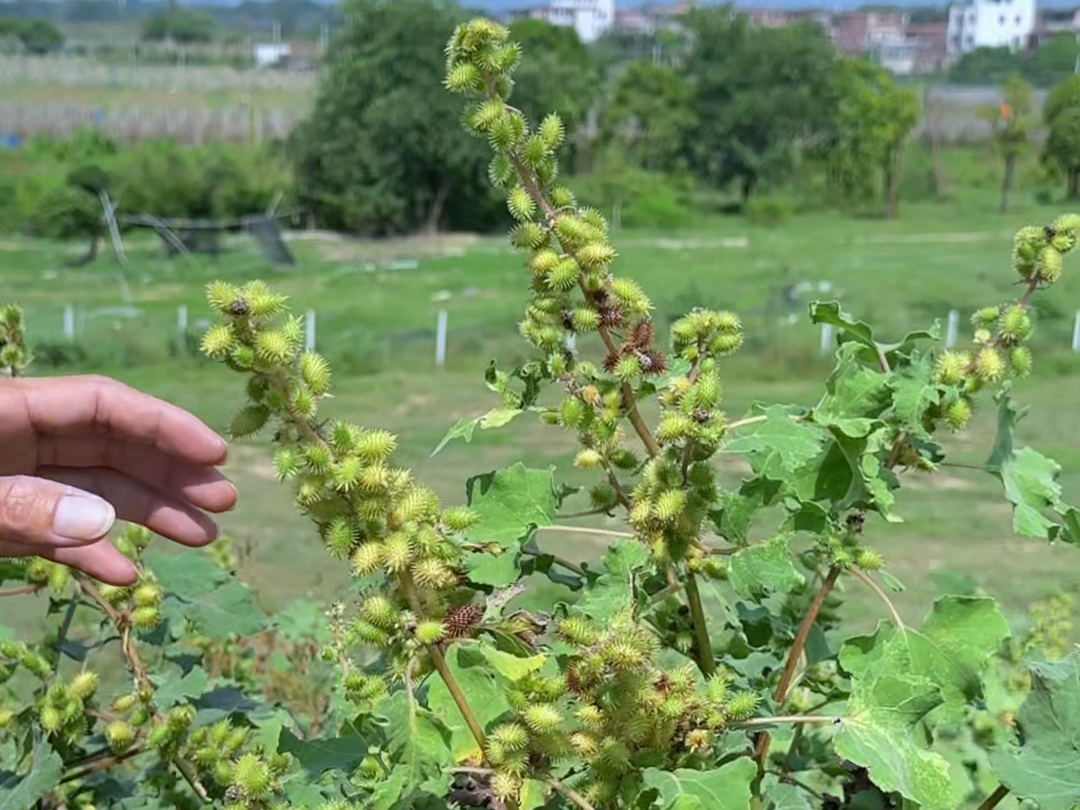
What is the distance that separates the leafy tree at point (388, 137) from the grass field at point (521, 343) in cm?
156

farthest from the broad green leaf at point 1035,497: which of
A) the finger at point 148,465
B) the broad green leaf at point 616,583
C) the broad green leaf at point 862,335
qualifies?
the finger at point 148,465

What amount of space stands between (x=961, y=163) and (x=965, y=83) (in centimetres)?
241

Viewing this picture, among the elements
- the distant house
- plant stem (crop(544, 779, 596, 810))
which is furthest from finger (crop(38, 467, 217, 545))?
the distant house

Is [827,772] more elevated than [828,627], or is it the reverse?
[828,627]

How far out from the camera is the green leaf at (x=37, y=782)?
4.34 feet

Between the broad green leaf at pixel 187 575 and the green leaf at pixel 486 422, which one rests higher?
the green leaf at pixel 486 422

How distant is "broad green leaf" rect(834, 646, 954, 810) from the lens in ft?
3.21

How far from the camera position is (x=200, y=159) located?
27.5 metres

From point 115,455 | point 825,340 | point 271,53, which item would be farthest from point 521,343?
point 271,53

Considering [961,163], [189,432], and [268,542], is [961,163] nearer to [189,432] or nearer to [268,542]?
[268,542]

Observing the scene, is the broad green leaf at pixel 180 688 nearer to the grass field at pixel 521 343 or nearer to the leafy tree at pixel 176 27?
the grass field at pixel 521 343

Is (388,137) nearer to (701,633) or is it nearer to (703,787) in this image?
(701,633)

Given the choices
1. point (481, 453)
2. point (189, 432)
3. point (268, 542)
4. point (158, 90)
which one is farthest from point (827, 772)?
point (158, 90)

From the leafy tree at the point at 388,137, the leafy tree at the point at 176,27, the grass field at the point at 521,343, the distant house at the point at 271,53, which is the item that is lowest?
the grass field at the point at 521,343
